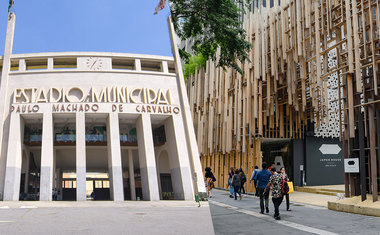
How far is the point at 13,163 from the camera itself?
2417 centimetres

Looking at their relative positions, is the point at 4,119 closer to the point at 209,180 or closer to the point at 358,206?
the point at 209,180

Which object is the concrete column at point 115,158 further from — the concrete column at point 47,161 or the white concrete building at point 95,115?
the concrete column at point 47,161

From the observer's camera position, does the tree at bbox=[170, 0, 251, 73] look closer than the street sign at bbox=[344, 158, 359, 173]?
Yes

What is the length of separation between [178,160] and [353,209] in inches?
532

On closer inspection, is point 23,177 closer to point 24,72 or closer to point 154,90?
point 24,72

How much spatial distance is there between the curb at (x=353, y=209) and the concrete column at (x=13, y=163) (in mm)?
18574

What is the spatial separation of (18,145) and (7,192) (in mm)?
2920

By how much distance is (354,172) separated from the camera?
13812 mm

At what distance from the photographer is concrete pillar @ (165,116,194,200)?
23562mm

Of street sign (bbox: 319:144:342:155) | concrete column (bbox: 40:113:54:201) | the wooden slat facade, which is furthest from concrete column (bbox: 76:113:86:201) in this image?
street sign (bbox: 319:144:342:155)

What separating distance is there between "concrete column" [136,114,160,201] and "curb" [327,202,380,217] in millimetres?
12886

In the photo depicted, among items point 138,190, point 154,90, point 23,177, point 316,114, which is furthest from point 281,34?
point 23,177

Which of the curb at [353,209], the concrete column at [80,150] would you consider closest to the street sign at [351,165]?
the curb at [353,209]

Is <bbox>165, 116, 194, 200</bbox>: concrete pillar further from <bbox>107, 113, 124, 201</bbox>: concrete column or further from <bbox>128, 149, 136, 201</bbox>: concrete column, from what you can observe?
<bbox>128, 149, 136, 201</bbox>: concrete column
